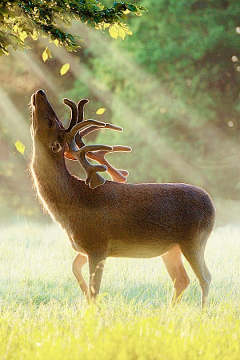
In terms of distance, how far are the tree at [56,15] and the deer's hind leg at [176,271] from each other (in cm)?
224

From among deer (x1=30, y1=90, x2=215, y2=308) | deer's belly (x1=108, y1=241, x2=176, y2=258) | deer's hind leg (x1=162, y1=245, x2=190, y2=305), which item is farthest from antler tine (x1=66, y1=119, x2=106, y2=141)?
deer's hind leg (x1=162, y1=245, x2=190, y2=305)

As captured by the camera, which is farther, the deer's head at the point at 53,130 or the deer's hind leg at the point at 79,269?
the deer's hind leg at the point at 79,269

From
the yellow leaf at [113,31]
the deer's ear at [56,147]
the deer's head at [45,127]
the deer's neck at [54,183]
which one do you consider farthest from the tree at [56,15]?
the deer's neck at [54,183]

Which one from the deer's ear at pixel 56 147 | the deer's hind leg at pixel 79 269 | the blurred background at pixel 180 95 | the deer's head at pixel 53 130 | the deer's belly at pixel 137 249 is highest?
the deer's head at pixel 53 130

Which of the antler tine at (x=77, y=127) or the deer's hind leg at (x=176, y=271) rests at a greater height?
the antler tine at (x=77, y=127)

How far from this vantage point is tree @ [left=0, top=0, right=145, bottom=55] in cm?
496

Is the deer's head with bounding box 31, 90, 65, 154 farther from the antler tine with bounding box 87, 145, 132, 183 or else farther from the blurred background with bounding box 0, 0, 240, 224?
the blurred background with bounding box 0, 0, 240, 224

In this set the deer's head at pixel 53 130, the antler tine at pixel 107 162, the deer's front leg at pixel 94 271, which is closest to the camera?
the deer's front leg at pixel 94 271

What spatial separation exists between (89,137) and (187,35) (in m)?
4.04

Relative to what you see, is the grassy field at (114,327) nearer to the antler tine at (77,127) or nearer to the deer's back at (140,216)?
Answer: the deer's back at (140,216)

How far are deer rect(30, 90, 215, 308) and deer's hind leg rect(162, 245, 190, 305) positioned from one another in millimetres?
218

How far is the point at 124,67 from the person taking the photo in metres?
14.0

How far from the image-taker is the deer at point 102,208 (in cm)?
498

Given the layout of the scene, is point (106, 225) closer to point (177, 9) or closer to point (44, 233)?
point (44, 233)
